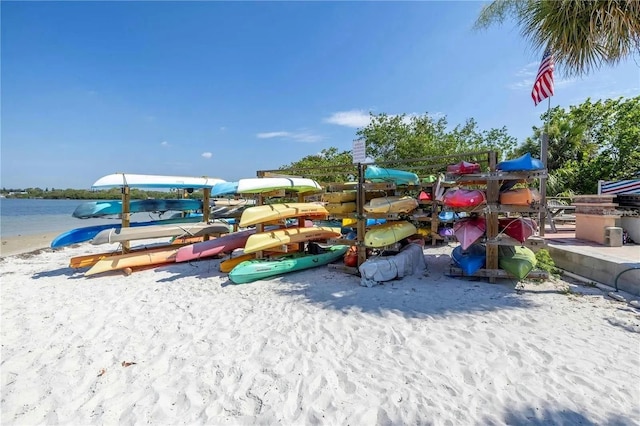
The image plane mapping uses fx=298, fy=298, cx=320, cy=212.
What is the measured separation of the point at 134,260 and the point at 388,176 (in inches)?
229

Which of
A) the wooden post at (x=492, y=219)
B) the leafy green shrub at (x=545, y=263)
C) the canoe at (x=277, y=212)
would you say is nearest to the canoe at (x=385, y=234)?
the canoe at (x=277, y=212)

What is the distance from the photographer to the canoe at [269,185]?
6133 millimetres

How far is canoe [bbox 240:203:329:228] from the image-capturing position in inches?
234

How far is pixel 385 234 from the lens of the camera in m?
5.54

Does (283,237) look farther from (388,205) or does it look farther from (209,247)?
(388,205)

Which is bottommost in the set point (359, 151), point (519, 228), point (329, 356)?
point (329, 356)

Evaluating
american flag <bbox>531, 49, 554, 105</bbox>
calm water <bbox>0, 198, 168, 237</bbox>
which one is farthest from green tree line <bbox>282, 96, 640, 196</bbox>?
calm water <bbox>0, 198, 168, 237</bbox>

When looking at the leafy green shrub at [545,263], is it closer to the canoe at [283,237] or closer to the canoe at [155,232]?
the canoe at [283,237]

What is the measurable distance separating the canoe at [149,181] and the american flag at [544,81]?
8751mm

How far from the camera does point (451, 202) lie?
5.06 metres

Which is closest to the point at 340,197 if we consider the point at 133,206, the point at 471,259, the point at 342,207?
the point at 342,207

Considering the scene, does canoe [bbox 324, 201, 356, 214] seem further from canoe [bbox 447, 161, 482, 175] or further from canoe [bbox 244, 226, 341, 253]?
canoe [bbox 447, 161, 482, 175]

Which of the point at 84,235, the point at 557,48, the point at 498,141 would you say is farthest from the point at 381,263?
the point at 498,141

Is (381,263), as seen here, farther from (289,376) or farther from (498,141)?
(498,141)
